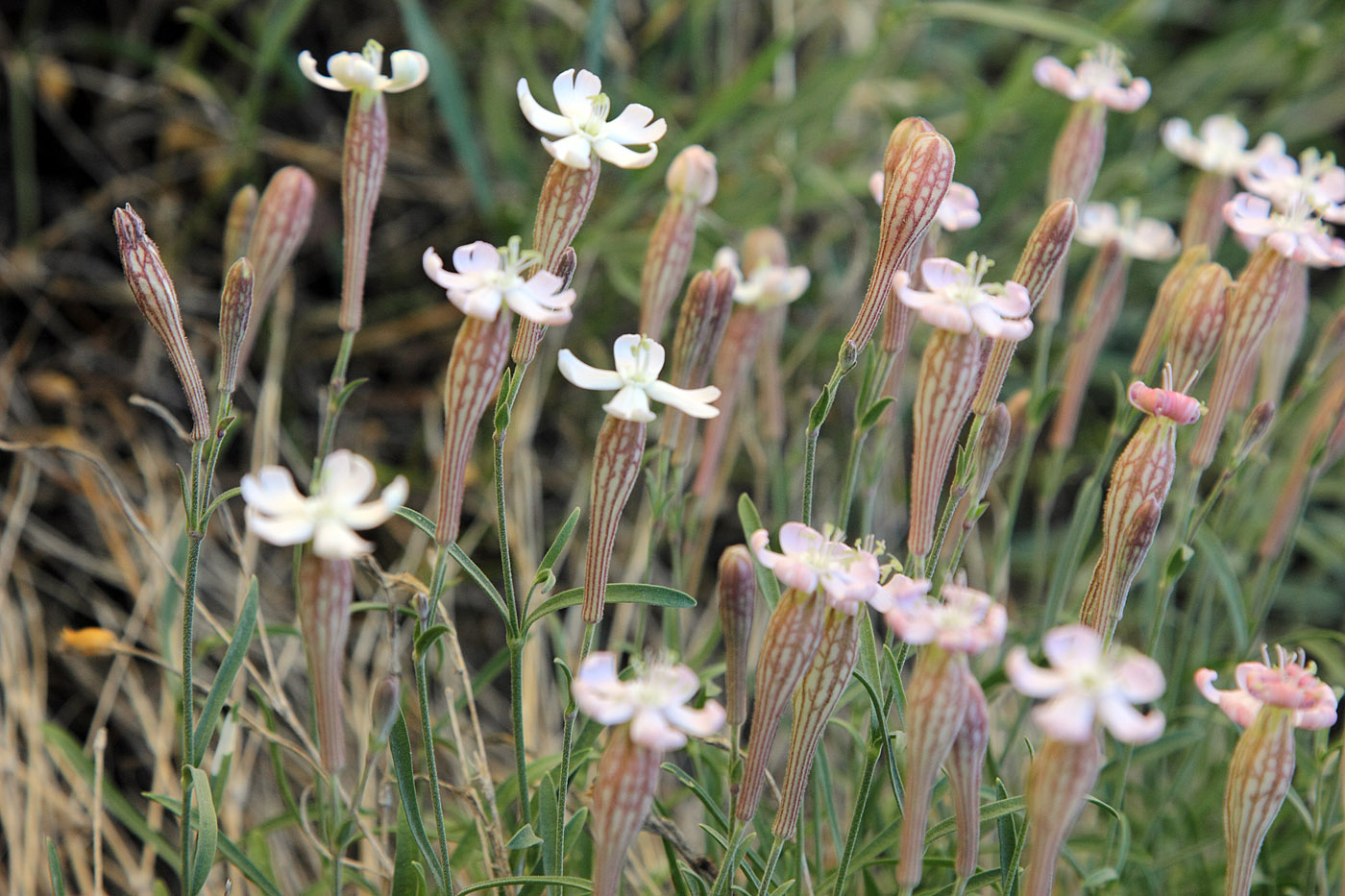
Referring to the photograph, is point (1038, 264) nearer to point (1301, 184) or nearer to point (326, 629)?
point (1301, 184)

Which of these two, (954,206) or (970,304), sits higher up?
(954,206)

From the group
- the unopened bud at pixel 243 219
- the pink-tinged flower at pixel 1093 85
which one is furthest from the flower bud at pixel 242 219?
the pink-tinged flower at pixel 1093 85

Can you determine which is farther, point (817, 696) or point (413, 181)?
point (413, 181)

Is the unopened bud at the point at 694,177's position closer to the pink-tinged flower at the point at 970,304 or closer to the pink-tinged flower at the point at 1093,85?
the pink-tinged flower at the point at 970,304

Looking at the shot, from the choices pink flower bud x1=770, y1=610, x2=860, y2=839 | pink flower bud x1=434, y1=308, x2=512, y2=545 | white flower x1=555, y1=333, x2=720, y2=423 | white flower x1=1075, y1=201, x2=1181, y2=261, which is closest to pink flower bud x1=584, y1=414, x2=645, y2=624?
white flower x1=555, y1=333, x2=720, y2=423

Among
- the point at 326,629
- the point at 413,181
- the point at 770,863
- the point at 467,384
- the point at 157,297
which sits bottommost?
the point at 770,863

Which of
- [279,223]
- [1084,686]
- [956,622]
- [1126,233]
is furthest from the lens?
[1126,233]

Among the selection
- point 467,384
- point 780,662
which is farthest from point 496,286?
point 780,662

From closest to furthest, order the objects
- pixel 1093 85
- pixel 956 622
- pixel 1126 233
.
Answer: pixel 956 622 < pixel 1093 85 < pixel 1126 233
